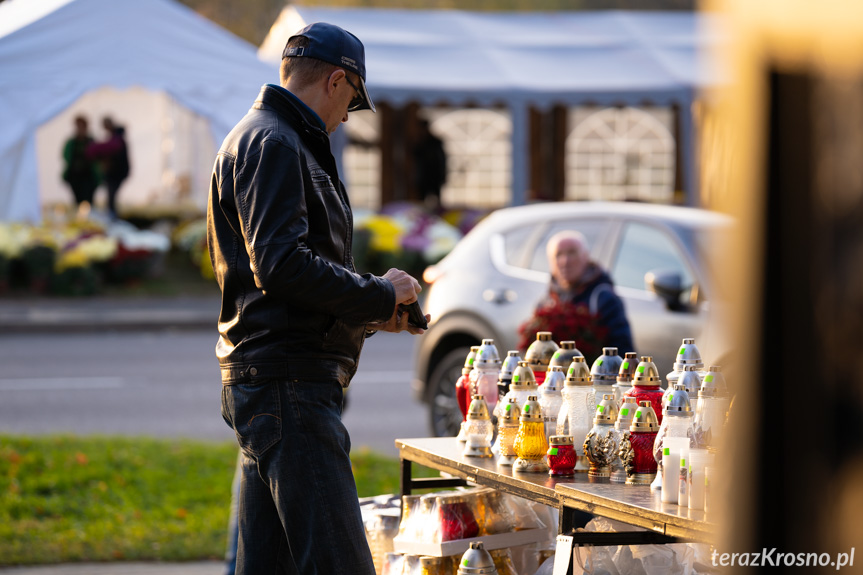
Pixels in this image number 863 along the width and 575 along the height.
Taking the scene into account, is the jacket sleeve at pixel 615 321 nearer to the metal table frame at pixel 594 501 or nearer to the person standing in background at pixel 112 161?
the metal table frame at pixel 594 501

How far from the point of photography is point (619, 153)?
89.8ft

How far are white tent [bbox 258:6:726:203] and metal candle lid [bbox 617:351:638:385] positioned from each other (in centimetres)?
1477

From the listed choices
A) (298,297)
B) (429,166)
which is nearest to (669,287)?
(298,297)

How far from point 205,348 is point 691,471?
11851 millimetres

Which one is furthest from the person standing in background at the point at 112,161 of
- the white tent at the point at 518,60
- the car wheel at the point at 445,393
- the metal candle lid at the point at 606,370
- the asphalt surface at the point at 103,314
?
the metal candle lid at the point at 606,370

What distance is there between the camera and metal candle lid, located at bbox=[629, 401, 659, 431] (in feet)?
9.81

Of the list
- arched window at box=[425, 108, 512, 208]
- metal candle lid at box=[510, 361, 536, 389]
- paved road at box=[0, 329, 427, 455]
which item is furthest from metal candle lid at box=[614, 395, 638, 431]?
arched window at box=[425, 108, 512, 208]

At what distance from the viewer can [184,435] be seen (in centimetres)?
861

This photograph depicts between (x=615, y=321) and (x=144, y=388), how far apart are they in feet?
20.4

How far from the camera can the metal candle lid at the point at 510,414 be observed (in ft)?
10.8

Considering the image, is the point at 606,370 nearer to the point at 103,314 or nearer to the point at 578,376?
the point at 578,376

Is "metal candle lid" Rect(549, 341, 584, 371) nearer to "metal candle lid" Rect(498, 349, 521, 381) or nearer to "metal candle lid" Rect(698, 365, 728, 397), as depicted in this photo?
"metal candle lid" Rect(498, 349, 521, 381)

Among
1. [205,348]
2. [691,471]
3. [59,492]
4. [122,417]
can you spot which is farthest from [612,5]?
[691,471]

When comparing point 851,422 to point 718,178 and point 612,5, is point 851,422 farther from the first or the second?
point 612,5
